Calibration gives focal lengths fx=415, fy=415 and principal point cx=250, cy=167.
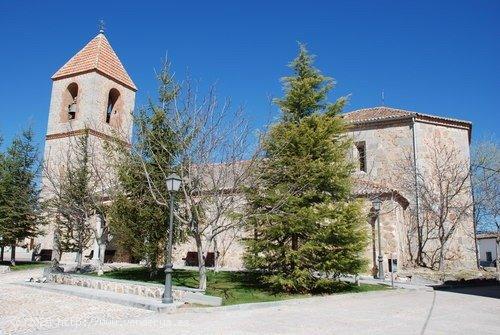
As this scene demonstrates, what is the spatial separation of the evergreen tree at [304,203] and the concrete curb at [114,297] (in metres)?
3.79

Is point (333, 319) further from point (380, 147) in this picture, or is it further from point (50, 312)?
point (380, 147)

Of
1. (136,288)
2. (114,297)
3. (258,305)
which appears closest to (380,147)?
(258,305)

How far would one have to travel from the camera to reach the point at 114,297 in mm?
11750

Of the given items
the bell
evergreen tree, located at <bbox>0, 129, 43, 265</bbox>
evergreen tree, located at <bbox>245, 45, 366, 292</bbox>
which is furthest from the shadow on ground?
the bell

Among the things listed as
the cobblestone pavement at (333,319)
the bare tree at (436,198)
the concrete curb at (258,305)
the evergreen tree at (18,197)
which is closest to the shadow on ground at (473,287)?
the bare tree at (436,198)

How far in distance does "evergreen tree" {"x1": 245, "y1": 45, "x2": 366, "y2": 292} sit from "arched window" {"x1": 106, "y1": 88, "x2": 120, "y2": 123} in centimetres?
1984

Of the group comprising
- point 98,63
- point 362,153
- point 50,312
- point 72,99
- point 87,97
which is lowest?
point 50,312

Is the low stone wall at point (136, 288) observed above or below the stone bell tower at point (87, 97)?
below

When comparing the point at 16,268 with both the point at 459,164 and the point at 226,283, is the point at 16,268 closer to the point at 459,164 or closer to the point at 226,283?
the point at 226,283

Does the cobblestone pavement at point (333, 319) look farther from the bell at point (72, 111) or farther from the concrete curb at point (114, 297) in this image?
the bell at point (72, 111)

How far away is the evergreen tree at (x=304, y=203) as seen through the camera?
43.6 feet

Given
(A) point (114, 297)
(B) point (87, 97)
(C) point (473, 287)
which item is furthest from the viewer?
(B) point (87, 97)

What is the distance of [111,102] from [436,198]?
23880 millimetres

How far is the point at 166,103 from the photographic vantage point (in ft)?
52.8
